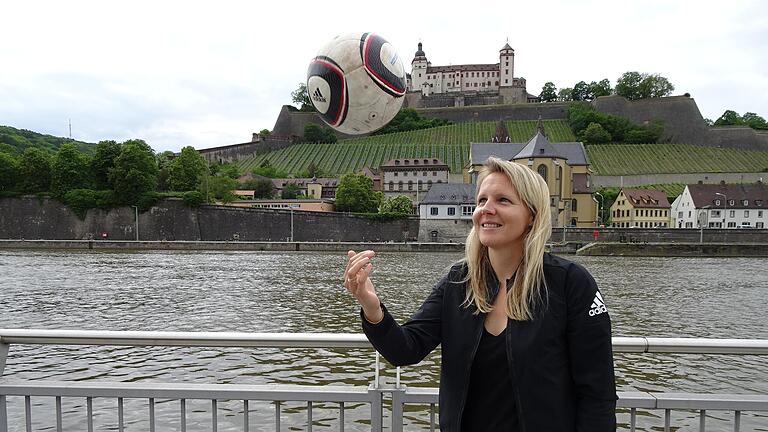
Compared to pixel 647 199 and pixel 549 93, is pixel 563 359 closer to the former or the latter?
pixel 647 199

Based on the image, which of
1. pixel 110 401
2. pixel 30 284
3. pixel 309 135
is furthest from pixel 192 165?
pixel 110 401

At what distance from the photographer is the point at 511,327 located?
183 cm

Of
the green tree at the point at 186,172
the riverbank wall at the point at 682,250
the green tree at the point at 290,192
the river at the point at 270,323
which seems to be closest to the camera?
the river at the point at 270,323

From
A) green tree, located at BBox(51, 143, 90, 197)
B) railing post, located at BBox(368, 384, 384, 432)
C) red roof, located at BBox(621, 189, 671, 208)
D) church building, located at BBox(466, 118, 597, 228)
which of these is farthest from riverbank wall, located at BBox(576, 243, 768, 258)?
green tree, located at BBox(51, 143, 90, 197)

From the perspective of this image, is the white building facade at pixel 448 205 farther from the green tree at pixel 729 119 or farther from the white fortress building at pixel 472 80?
the green tree at pixel 729 119

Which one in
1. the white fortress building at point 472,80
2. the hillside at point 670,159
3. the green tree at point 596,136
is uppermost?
the white fortress building at point 472,80

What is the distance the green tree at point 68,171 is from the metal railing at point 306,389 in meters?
64.2

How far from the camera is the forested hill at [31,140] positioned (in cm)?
11504

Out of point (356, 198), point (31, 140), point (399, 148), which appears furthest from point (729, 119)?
point (31, 140)

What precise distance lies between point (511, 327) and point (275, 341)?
1282 millimetres

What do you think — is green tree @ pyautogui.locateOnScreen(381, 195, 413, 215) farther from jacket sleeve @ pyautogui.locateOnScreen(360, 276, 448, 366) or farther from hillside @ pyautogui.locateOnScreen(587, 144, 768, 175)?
jacket sleeve @ pyautogui.locateOnScreen(360, 276, 448, 366)

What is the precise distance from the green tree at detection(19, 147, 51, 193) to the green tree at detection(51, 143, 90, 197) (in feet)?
3.45

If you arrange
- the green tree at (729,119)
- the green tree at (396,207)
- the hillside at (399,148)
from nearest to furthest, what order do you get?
the green tree at (396,207)
the hillside at (399,148)
the green tree at (729,119)

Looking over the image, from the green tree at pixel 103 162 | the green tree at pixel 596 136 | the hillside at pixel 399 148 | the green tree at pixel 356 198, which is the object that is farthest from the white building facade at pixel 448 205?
the green tree at pixel 596 136
